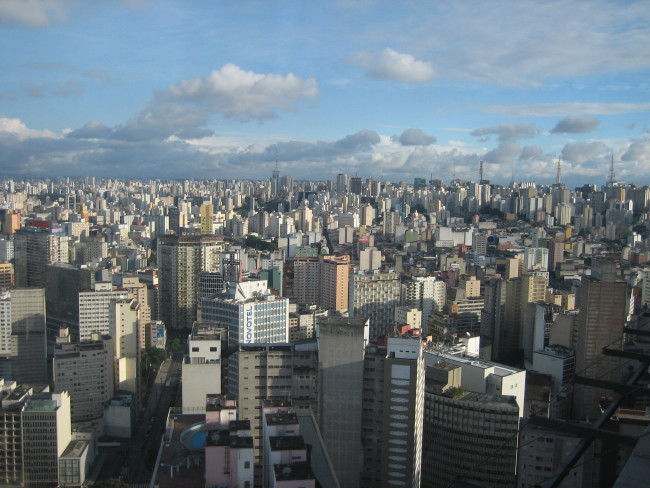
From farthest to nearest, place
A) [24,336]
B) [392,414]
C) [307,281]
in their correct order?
1. [307,281]
2. [24,336]
3. [392,414]

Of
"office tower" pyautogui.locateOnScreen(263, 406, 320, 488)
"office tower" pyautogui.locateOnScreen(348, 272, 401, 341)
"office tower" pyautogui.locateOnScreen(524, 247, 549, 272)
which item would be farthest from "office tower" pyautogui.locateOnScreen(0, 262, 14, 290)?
"office tower" pyautogui.locateOnScreen(524, 247, 549, 272)

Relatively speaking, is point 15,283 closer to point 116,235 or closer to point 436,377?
point 116,235

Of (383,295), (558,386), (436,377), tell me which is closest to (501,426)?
(436,377)

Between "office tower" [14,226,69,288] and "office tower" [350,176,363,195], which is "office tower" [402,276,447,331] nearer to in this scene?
"office tower" [14,226,69,288]

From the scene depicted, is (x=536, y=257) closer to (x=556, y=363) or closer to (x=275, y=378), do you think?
(x=556, y=363)

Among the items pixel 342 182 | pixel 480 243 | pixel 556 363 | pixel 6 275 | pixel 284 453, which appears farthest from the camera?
pixel 342 182

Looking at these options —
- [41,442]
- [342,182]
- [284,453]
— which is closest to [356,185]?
[342,182]
